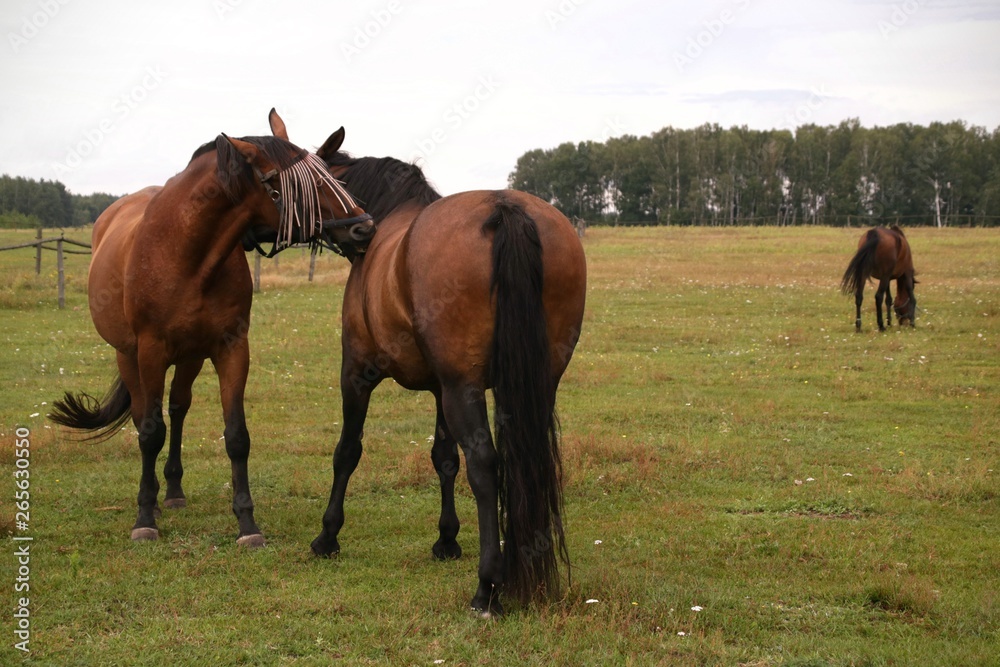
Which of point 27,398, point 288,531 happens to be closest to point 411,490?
point 288,531

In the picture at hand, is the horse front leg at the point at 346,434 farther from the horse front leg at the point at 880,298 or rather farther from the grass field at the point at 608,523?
the horse front leg at the point at 880,298

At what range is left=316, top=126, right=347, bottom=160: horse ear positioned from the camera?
20.7 ft

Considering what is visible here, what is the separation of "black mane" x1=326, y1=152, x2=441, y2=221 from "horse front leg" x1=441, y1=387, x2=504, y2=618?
1929 mm

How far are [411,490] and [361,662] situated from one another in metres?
3.41

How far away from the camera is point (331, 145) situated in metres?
6.39

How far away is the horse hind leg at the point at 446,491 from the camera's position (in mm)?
5871

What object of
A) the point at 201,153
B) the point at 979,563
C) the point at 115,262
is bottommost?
the point at 979,563

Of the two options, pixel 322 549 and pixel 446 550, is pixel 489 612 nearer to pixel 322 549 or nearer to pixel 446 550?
pixel 446 550

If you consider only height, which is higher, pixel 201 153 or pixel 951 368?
pixel 201 153

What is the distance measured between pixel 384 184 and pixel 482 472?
249 centimetres

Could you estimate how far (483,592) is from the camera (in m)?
4.76

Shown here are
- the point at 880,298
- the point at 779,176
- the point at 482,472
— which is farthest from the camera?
the point at 779,176

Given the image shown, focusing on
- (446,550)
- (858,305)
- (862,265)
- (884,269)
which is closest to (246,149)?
(446,550)

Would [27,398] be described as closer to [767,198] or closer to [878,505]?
[878,505]
